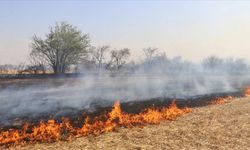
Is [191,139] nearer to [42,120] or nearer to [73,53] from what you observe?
[42,120]

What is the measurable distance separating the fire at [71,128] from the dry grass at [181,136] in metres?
0.59

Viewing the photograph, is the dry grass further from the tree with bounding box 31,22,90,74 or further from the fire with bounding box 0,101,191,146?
the tree with bounding box 31,22,90,74

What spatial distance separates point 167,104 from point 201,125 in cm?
697

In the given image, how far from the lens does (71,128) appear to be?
14398 millimetres

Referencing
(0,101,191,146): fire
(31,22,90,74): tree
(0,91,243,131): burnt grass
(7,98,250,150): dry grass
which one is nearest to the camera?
(7,98,250,150): dry grass

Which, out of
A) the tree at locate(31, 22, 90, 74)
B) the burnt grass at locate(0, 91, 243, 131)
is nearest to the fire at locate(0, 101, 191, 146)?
the burnt grass at locate(0, 91, 243, 131)

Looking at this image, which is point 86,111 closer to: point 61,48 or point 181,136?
point 181,136

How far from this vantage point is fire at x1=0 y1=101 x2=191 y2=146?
12953mm

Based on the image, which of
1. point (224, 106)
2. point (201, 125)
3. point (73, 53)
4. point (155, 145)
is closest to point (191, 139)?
point (155, 145)

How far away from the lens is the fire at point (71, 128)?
1295 centimetres

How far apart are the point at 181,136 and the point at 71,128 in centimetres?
442

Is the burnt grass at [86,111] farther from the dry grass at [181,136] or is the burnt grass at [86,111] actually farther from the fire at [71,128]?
the dry grass at [181,136]

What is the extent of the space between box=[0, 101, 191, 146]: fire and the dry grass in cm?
59

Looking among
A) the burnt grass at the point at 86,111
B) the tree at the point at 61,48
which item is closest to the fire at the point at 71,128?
the burnt grass at the point at 86,111
